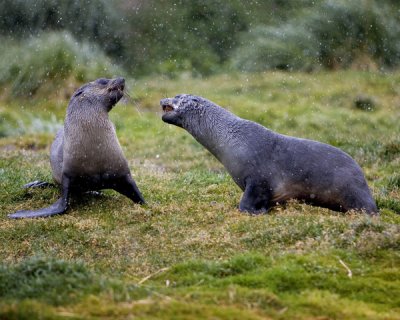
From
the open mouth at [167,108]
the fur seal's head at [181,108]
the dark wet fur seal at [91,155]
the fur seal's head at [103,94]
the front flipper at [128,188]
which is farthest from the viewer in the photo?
the open mouth at [167,108]

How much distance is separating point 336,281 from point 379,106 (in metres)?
14.0

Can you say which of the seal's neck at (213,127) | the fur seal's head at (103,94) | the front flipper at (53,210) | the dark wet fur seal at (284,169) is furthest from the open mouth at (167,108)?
the front flipper at (53,210)

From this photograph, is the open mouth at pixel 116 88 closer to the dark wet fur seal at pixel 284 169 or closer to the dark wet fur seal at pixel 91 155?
the dark wet fur seal at pixel 91 155

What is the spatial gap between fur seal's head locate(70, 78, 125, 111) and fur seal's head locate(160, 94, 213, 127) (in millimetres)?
722

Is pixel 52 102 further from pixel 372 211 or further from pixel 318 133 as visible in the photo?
pixel 372 211

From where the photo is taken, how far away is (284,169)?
9.40 m

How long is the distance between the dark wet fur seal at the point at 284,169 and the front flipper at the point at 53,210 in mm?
2218

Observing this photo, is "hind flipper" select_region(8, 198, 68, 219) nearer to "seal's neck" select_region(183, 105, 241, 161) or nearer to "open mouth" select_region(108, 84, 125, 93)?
"open mouth" select_region(108, 84, 125, 93)

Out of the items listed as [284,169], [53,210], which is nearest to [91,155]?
[53,210]

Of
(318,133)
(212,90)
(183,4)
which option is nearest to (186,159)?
(318,133)

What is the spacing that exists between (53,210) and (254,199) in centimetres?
279

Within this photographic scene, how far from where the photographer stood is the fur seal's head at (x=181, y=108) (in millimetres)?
10410

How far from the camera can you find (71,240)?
8383 mm

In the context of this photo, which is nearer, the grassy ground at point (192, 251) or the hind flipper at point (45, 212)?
the grassy ground at point (192, 251)
